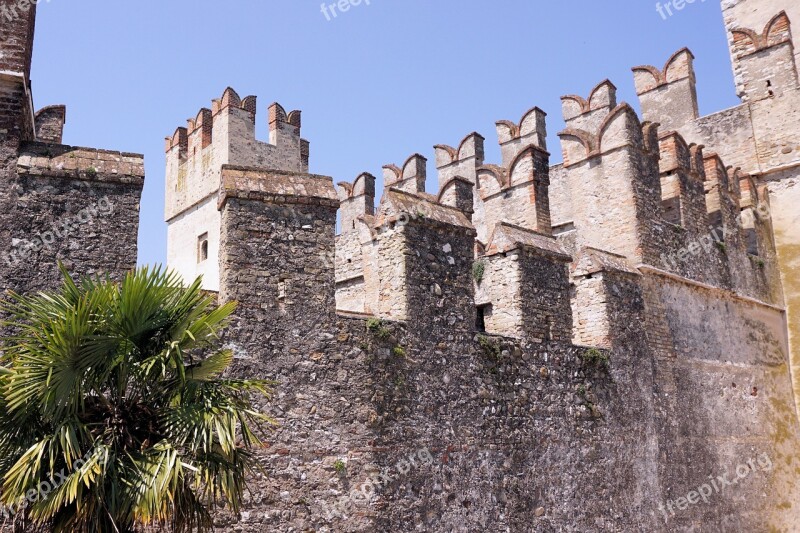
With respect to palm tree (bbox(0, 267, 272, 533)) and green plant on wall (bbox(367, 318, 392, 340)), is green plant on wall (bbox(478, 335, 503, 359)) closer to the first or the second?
green plant on wall (bbox(367, 318, 392, 340))

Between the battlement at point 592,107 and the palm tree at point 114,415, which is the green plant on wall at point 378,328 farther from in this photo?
the battlement at point 592,107

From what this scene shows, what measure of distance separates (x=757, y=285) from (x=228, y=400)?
13.2 metres

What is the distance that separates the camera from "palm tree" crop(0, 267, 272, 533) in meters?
4.93

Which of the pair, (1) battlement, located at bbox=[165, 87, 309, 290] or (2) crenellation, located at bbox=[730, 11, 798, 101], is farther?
(1) battlement, located at bbox=[165, 87, 309, 290]

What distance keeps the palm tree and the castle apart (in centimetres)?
189

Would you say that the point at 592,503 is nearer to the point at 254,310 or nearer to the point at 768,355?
the point at 254,310

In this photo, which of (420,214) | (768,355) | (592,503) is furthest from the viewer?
(768,355)

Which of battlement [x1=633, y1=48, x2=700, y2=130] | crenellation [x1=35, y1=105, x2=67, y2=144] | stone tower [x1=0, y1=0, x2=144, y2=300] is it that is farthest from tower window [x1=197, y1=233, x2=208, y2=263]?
stone tower [x1=0, y1=0, x2=144, y2=300]

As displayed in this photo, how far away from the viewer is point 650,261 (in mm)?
12734

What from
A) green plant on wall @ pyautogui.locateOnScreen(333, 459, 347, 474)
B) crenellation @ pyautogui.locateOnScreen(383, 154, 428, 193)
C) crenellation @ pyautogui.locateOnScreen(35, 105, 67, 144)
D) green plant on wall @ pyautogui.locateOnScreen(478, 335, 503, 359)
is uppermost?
crenellation @ pyautogui.locateOnScreen(383, 154, 428, 193)

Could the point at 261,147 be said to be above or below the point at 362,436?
above

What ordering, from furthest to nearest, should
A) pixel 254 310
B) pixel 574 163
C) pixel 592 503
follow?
pixel 574 163, pixel 592 503, pixel 254 310

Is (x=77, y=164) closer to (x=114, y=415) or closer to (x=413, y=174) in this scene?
(x=114, y=415)

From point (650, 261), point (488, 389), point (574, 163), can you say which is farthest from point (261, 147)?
point (488, 389)
